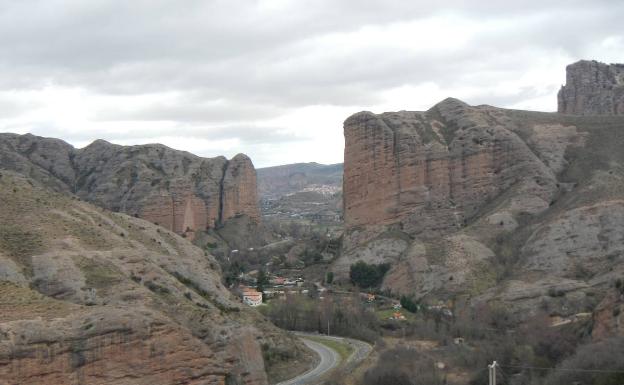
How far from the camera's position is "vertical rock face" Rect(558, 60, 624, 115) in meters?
128

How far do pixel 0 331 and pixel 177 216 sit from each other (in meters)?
88.7

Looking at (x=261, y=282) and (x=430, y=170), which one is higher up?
(x=430, y=170)

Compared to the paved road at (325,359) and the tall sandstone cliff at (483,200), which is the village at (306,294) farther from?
the paved road at (325,359)

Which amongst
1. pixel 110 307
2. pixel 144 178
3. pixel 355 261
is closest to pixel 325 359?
pixel 110 307

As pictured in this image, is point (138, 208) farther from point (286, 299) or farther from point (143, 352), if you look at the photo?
point (143, 352)

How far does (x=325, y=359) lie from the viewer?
5856 centimetres

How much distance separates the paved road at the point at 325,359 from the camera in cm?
5109

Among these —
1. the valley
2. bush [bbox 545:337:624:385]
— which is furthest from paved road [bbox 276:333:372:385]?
bush [bbox 545:337:624:385]

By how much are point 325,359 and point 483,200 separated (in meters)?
41.2

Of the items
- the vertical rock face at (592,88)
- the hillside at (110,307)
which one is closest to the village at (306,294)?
the hillside at (110,307)

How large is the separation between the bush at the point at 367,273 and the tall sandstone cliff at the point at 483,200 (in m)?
1.47

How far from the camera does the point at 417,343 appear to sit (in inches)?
2485

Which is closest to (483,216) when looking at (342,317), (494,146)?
(494,146)

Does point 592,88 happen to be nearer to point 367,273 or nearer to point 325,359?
point 367,273
